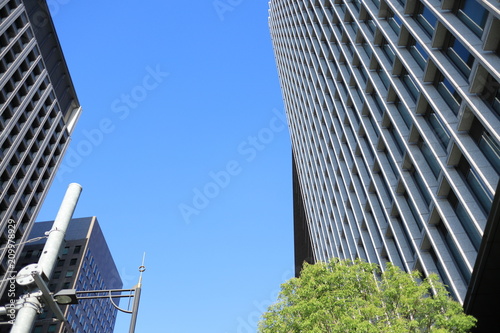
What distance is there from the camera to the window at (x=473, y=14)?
743 inches

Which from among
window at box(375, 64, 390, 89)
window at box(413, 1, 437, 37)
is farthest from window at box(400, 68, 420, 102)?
window at box(413, 1, 437, 37)

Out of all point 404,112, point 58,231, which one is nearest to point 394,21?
point 404,112

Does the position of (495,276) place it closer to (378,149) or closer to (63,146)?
(378,149)

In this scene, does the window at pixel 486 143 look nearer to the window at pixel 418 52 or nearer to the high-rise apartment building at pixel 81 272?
the window at pixel 418 52

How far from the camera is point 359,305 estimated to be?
17.1m

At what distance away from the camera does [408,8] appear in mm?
25312

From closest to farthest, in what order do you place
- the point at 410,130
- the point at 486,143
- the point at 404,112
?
the point at 486,143 → the point at 410,130 → the point at 404,112

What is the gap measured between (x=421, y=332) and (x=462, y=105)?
10.1 m

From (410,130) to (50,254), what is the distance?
70.9 feet

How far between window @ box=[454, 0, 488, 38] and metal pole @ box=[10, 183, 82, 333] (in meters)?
17.6

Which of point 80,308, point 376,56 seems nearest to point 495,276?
point 376,56

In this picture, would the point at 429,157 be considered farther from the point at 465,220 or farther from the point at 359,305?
the point at 359,305

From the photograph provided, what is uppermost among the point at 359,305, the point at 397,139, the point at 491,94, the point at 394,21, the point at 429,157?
the point at 394,21

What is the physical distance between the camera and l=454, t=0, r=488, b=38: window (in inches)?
743
